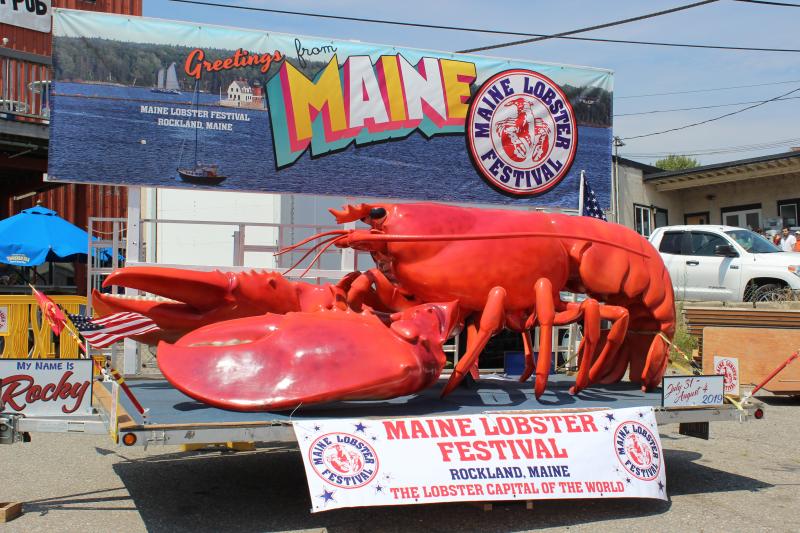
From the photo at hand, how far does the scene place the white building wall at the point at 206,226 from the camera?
1078 centimetres

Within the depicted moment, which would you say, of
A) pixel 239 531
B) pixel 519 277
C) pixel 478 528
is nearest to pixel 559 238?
pixel 519 277

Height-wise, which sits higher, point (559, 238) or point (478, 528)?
point (559, 238)

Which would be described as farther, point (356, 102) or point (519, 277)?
point (356, 102)

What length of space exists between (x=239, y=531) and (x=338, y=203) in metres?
6.10

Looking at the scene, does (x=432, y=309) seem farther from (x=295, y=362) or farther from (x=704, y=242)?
(x=704, y=242)

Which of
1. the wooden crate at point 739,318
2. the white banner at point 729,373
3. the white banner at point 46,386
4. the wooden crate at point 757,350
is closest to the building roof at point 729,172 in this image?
the wooden crate at point 739,318

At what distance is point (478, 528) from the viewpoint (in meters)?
4.63

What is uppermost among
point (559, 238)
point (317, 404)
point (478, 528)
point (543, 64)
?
point (543, 64)

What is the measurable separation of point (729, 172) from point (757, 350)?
43.6ft

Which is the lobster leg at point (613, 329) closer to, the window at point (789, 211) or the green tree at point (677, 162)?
the window at point (789, 211)

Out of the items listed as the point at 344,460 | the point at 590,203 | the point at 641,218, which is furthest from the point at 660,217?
the point at 344,460

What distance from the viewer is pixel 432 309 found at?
17.3 feet

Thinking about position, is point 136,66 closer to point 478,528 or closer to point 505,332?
point 505,332

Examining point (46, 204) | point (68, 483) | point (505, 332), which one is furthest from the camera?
point (46, 204)
